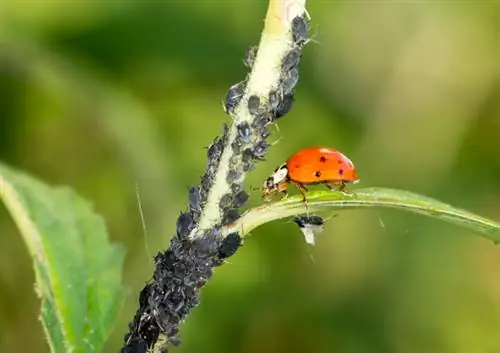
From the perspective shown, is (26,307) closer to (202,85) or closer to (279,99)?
(202,85)

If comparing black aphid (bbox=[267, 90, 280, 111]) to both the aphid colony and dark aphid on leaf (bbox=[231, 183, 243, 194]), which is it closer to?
the aphid colony

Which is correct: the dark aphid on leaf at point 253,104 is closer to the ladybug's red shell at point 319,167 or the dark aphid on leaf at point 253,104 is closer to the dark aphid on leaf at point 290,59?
the dark aphid on leaf at point 290,59

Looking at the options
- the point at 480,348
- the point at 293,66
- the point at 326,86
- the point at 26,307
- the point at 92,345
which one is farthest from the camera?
the point at 326,86

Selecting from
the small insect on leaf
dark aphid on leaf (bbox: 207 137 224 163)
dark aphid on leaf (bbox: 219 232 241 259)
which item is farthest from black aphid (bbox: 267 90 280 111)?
the small insect on leaf

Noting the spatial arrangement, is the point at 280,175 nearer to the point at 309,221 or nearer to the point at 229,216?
the point at 309,221

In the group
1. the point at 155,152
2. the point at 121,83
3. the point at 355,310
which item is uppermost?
the point at 121,83

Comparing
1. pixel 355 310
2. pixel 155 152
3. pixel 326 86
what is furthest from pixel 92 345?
pixel 326 86

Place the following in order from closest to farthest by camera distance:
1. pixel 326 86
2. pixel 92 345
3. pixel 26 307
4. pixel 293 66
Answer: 1. pixel 293 66
2. pixel 92 345
3. pixel 26 307
4. pixel 326 86

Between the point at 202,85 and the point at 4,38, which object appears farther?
the point at 202,85
